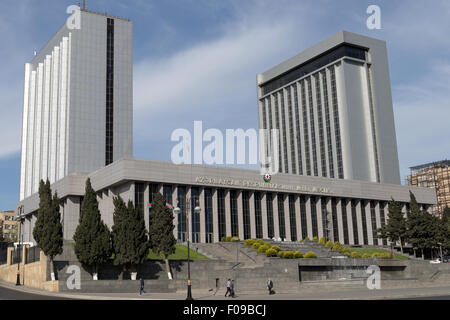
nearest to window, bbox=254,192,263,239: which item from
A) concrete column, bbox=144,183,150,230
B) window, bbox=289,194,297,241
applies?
window, bbox=289,194,297,241

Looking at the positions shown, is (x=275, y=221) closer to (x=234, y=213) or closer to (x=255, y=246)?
(x=234, y=213)

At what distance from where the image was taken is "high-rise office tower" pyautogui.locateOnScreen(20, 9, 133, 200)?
108 m

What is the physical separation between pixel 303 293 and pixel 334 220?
45.4 metres

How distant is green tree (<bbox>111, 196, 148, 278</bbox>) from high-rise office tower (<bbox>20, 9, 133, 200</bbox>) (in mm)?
59847

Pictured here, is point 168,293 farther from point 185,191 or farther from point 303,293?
point 185,191

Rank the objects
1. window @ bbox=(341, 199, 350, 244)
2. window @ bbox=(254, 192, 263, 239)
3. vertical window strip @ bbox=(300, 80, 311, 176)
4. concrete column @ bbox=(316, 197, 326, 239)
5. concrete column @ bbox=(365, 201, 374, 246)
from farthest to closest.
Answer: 1. vertical window strip @ bbox=(300, 80, 311, 176)
2. concrete column @ bbox=(365, 201, 374, 246)
3. window @ bbox=(341, 199, 350, 244)
4. concrete column @ bbox=(316, 197, 326, 239)
5. window @ bbox=(254, 192, 263, 239)

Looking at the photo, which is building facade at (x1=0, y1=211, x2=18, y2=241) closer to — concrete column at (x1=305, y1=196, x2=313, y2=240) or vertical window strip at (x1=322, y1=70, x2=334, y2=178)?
vertical window strip at (x1=322, y1=70, x2=334, y2=178)

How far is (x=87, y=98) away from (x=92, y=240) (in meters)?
68.4

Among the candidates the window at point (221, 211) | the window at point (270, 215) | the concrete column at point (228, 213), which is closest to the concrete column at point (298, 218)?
the window at point (270, 215)

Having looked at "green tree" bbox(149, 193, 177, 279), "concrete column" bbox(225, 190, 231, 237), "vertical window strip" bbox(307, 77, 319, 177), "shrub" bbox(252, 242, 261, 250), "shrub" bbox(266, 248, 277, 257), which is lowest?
"shrub" bbox(266, 248, 277, 257)

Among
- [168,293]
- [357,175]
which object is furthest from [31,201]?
[357,175]

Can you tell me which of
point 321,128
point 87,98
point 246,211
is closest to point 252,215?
point 246,211

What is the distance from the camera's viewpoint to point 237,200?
80.4 metres

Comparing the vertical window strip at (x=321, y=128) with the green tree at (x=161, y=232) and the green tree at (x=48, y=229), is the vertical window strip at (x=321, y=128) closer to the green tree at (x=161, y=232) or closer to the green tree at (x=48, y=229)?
the green tree at (x=161, y=232)
